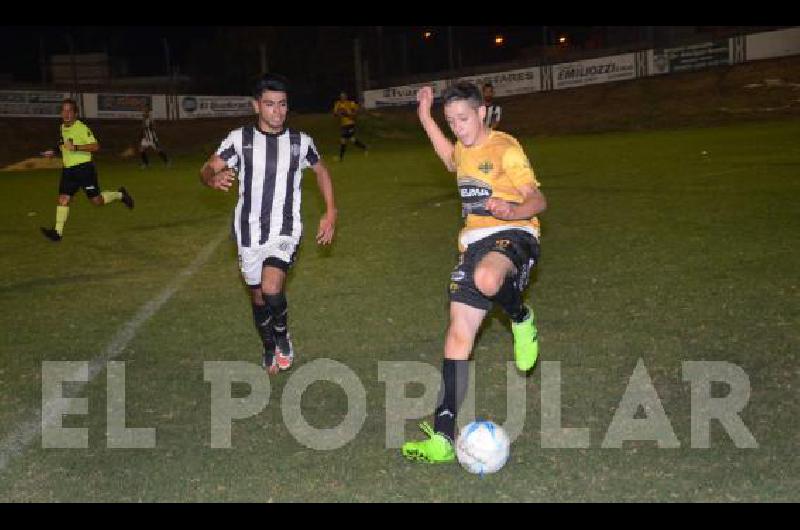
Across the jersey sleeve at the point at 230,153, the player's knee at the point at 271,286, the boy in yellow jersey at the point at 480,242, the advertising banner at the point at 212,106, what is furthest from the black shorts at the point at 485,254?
the advertising banner at the point at 212,106

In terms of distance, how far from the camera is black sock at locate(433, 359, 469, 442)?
4945mm

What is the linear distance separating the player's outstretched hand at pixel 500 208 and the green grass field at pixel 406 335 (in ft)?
3.87

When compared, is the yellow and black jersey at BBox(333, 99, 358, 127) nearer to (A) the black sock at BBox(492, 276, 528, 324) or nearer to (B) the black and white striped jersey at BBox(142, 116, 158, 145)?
(B) the black and white striped jersey at BBox(142, 116, 158, 145)

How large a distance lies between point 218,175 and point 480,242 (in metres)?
1.88

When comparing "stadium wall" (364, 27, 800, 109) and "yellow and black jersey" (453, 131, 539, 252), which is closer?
"yellow and black jersey" (453, 131, 539, 252)

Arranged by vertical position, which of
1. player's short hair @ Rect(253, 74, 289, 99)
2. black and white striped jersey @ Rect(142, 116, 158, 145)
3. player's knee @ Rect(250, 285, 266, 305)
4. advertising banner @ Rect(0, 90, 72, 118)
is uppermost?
advertising banner @ Rect(0, 90, 72, 118)

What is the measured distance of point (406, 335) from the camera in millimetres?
7383

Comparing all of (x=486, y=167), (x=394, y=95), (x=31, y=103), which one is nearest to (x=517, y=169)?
(x=486, y=167)

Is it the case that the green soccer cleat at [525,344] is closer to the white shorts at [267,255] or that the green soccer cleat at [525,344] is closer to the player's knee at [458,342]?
the player's knee at [458,342]

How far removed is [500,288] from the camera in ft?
17.3

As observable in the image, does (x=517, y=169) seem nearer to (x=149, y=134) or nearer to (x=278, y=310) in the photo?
(x=278, y=310)

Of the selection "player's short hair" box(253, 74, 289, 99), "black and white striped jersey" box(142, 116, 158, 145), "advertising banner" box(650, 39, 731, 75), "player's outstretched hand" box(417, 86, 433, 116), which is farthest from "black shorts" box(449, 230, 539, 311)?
"advertising banner" box(650, 39, 731, 75)

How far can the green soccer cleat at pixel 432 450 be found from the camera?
4.75m

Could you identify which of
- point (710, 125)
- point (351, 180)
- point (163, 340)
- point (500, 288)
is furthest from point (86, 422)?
point (710, 125)
